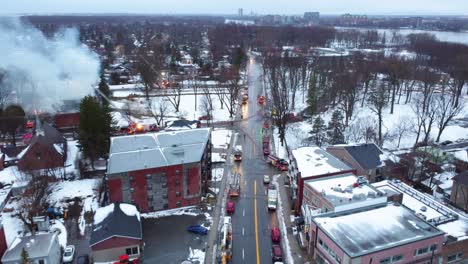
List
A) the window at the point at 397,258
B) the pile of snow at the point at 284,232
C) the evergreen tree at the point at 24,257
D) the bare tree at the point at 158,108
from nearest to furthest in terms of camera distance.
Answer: the evergreen tree at the point at 24,257
the window at the point at 397,258
the pile of snow at the point at 284,232
the bare tree at the point at 158,108

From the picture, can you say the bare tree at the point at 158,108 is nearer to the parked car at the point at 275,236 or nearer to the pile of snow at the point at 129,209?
the pile of snow at the point at 129,209

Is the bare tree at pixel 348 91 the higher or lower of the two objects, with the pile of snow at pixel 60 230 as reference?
higher

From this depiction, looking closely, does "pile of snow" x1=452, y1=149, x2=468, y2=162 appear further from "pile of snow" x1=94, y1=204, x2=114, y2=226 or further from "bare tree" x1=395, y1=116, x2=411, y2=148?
"pile of snow" x1=94, y1=204, x2=114, y2=226

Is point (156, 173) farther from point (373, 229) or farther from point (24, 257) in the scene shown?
point (373, 229)

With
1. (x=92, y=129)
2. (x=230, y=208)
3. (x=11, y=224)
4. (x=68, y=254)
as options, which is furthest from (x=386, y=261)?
(x=92, y=129)

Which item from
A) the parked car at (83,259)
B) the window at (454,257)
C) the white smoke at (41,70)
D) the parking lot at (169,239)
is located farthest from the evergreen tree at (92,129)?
the window at (454,257)

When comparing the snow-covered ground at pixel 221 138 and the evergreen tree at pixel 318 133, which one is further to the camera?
the snow-covered ground at pixel 221 138

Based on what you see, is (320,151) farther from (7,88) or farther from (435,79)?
(7,88)

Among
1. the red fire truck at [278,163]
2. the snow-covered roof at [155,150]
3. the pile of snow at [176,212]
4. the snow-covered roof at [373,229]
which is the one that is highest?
the snow-covered roof at [155,150]
